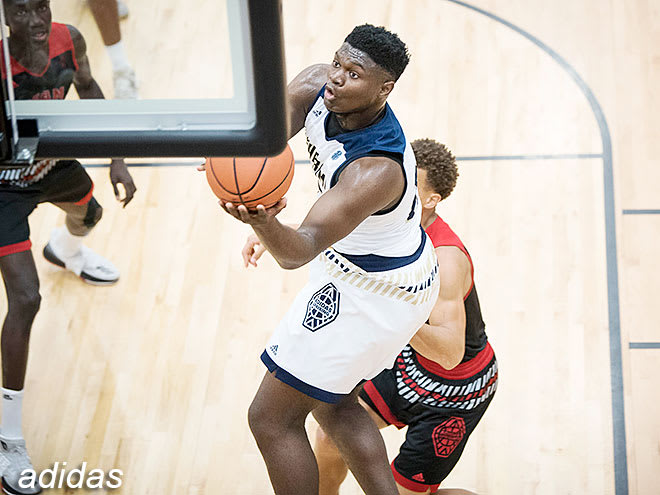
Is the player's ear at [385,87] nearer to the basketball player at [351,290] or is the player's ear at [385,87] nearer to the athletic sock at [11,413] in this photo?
the basketball player at [351,290]

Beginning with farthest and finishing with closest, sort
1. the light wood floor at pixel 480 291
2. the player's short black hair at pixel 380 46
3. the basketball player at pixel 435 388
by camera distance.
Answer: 1. the light wood floor at pixel 480 291
2. the basketball player at pixel 435 388
3. the player's short black hair at pixel 380 46

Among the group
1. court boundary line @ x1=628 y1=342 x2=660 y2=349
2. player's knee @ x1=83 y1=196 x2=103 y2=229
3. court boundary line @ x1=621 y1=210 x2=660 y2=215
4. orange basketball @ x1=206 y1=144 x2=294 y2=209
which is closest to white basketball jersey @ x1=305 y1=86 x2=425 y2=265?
orange basketball @ x1=206 y1=144 x2=294 y2=209

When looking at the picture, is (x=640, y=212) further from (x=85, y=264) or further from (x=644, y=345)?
(x=85, y=264)

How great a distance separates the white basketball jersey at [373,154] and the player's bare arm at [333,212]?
0.20 feet

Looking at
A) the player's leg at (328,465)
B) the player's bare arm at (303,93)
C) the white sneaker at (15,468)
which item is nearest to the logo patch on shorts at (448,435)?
the player's leg at (328,465)

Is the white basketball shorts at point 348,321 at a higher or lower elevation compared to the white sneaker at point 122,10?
lower

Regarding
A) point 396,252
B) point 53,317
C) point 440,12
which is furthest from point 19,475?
point 440,12

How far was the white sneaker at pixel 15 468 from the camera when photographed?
13.3 feet

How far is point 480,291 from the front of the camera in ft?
15.9

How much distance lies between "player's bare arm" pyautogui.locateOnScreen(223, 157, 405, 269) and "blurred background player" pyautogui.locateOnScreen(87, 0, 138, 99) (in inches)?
15.2

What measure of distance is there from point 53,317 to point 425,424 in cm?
210

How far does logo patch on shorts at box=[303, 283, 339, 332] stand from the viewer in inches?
127

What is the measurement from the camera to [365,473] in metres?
3.38

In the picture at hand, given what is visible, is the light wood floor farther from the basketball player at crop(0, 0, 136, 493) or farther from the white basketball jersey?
the white basketball jersey
